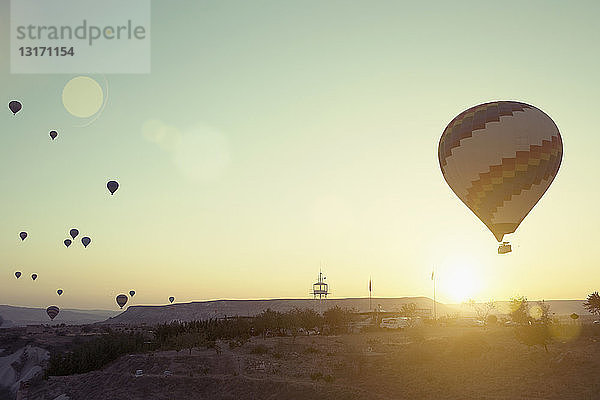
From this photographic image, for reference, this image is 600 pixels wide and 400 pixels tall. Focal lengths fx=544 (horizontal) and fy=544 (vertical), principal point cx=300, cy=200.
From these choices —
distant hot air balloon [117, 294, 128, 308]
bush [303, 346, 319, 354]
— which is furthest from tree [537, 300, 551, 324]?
distant hot air balloon [117, 294, 128, 308]

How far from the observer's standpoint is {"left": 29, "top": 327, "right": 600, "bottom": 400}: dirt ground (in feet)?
93.4

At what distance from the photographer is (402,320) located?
6881 cm

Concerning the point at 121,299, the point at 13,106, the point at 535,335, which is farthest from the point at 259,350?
the point at 121,299

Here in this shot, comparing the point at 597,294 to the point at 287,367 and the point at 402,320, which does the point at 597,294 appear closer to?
the point at 402,320

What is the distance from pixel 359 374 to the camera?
32812 millimetres

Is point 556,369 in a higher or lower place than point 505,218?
lower

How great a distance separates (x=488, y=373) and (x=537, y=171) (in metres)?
13.9

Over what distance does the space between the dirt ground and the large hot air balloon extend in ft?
26.1

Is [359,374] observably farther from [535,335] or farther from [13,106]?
[13,106]

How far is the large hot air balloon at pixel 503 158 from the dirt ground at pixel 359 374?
7.97 meters

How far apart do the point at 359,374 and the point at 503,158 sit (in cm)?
1697

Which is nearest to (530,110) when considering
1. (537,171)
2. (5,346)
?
(537,171)

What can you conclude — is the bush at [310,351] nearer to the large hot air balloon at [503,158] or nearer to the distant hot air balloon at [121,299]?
the large hot air balloon at [503,158]

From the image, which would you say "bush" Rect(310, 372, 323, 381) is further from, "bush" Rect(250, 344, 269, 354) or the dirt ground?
"bush" Rect(250, 344, 269, 354)
